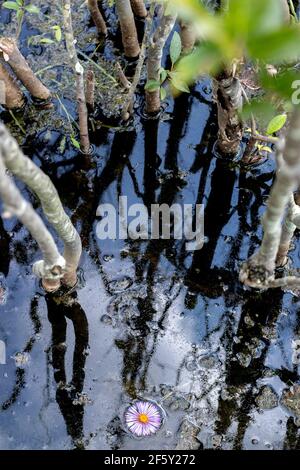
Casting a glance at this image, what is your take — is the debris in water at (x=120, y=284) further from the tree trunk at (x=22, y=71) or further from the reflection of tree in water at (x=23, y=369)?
the tree trunk at (x=22, y=71)

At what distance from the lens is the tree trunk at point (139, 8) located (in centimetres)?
286

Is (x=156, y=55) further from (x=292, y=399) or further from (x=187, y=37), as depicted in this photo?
(x=292, y=399)

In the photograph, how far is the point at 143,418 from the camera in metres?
1.88

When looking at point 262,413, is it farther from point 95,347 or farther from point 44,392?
point 44,392

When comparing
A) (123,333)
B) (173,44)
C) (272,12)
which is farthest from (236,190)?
(272,12)

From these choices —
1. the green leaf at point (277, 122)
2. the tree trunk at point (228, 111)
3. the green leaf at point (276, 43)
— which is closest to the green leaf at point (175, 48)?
the tree trunk at point (228, 111)

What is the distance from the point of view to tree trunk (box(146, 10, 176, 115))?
2032 mm

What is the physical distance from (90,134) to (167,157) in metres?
0.38

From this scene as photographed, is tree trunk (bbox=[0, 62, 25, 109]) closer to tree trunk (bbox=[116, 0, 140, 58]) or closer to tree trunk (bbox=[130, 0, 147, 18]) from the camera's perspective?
tree trunk (bbox=[116, 0, 140, 58])

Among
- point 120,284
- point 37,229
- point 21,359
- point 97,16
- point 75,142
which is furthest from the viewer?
point 97,16

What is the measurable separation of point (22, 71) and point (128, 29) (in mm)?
557

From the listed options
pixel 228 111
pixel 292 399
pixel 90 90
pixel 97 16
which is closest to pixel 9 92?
pixel 90 90

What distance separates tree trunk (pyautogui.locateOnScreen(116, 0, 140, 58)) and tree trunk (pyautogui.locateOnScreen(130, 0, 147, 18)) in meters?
0.29

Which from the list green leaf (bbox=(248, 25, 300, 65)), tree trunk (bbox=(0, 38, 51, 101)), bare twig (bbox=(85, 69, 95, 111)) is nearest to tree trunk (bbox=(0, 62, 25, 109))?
tree trunk (bbox=(0, 38, 51, 101))
